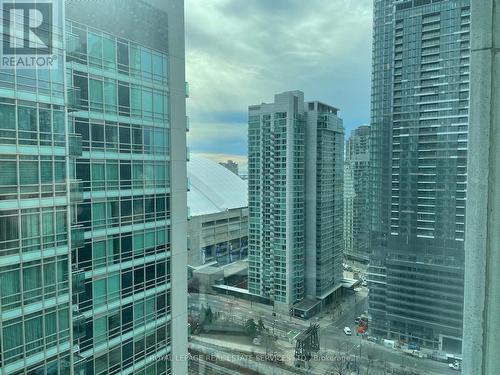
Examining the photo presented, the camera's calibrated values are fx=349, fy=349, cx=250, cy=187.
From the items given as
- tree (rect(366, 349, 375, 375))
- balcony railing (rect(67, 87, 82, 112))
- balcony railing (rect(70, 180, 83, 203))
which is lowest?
tree (rect(366, 349, 375, 375))

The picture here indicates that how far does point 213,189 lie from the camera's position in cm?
514

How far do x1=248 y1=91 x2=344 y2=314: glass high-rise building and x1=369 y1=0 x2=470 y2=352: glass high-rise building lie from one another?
199cm

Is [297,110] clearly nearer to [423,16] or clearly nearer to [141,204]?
[423,16]

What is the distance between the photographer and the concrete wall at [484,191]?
887 mm

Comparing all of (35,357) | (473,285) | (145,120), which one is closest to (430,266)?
(473,285)

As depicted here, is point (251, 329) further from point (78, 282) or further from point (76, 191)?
point (76, 191)

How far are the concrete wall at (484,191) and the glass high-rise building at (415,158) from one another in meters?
1.13

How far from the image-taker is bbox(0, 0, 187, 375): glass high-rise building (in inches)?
60.2

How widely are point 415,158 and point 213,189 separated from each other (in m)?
3.12

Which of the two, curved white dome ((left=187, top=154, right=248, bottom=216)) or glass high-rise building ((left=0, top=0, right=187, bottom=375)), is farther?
curved white dome ((left=187, top=154, right=248, bottom=216))

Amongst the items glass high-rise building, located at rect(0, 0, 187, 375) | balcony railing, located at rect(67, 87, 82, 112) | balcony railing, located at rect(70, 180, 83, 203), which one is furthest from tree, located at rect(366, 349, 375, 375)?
balcony railing, located at rect(67, 87, 82, 112)

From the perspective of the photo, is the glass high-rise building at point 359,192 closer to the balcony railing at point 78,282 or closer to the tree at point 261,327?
the tree at point 261,327

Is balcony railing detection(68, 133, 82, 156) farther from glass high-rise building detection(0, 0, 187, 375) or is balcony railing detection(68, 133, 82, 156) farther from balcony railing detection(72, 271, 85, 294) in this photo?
balcony railing detection(72, 271, 85, 294)

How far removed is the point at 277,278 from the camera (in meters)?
6.23
